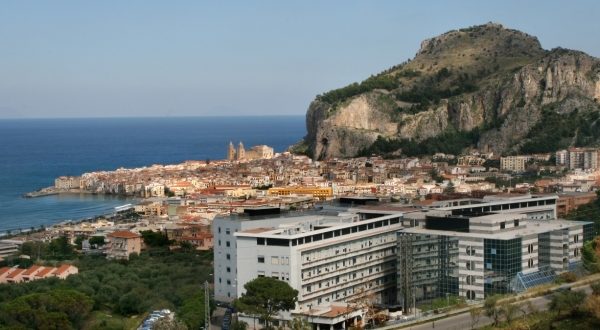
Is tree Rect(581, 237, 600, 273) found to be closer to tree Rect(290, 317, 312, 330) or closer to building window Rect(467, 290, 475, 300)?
building window Rect(467, 290, 475, 300)

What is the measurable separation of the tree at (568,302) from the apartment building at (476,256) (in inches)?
135

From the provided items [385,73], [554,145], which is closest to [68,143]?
[385,73]

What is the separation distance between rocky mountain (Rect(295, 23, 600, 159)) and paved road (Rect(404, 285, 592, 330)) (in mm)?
55349

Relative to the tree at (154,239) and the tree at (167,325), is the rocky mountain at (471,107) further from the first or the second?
the tree at (167,325)

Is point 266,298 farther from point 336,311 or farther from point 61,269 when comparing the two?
point 61,269

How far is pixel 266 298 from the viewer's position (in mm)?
26922

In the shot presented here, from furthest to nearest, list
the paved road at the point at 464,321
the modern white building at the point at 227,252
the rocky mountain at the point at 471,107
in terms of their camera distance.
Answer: the rocky mountain at the point at 471,107
the modern white building at the point at 227,252
the paved road at the point at 464,321

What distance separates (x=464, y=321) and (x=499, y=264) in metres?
3.31

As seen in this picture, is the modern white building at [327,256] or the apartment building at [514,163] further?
the apartment building at [514,163]

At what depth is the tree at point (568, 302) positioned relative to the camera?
2480 centimetres

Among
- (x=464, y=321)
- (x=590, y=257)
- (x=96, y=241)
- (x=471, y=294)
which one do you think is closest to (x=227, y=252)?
(x=471, y=294)

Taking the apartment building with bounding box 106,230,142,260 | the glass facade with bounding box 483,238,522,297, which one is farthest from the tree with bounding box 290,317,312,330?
the apartment building with bounding box 106,230,142,260

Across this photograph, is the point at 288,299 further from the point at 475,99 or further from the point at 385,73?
the point at 385,73

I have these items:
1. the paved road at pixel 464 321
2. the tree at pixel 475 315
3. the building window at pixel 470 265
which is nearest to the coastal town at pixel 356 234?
the building window at pixel 470 265
